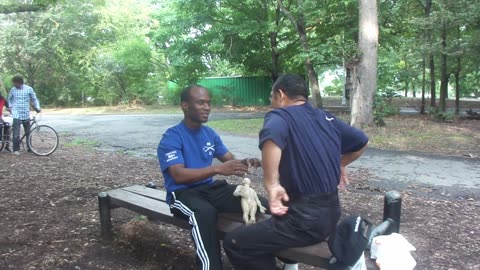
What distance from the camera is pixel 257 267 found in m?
2.73

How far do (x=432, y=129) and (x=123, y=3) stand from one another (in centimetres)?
3022

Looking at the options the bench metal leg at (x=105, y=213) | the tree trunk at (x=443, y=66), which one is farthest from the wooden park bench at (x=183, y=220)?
the tree trunk at (x=443, y=66)

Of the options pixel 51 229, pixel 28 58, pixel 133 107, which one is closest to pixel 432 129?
pixel 51 229

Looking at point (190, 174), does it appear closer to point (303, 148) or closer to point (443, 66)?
point (303, 148)

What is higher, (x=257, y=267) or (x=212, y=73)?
(x=212, y=73)

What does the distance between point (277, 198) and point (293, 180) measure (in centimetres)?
15

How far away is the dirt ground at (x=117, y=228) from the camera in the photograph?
12.6ft

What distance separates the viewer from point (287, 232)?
2.60 metres

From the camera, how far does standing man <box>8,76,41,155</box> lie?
9523 mm

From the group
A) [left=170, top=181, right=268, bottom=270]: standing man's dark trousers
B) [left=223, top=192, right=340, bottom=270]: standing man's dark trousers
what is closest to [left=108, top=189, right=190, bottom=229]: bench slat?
[left=170, top=181, right=268, bottom=270]: standing man's dark trousers

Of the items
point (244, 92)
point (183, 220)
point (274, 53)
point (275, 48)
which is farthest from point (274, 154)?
point (244, 92)

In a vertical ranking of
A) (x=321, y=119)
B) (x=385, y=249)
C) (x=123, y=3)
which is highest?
(x=123, y=3)

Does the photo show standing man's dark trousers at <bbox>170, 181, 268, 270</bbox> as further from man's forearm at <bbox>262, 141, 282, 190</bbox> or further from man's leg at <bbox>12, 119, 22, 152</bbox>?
man's leg at <bbox>12, 119, 22, 152</bbox>

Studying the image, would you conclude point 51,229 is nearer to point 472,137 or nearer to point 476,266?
point 476,266
